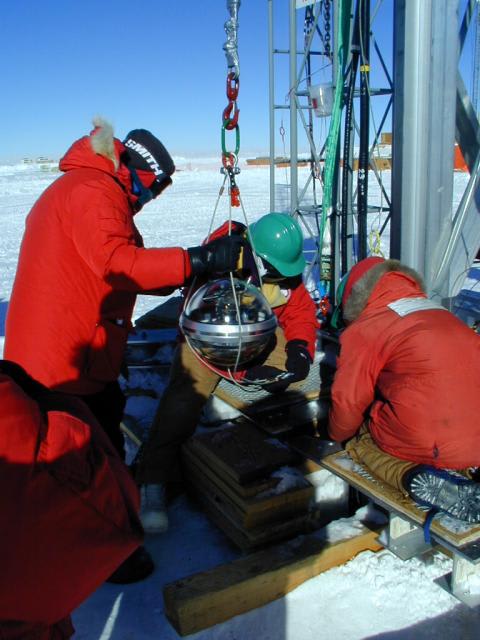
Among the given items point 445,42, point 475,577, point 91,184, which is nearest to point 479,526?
point 475,577

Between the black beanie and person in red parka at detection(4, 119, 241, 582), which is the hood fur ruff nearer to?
person in red parka at detection(4, 119, 241, 582)

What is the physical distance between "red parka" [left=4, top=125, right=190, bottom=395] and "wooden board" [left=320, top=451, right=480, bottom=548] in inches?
51.7

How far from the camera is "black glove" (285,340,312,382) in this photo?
12.4 feet

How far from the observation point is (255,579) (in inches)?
106

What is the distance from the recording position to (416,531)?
2986mm

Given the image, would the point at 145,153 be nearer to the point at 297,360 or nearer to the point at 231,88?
the point at 231,88

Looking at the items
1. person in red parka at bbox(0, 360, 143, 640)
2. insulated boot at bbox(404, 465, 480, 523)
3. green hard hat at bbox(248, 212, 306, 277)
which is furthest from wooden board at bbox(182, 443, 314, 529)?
person in red parka at bbox(0, 360, 143, 640)

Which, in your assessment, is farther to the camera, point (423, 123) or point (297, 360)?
point (423, 123)

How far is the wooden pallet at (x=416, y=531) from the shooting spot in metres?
2.51

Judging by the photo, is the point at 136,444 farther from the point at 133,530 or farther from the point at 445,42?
the point at 445,42

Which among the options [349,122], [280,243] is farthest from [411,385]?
[349,122]

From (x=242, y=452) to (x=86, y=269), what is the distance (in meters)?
1.38

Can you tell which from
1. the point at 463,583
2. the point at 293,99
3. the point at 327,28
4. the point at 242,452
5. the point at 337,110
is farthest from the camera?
the point at 327,28

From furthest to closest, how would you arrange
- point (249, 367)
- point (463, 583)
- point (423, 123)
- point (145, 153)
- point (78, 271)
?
point (423, 123) < point (249, 367) < point (145, 153) < point (78, 271) < point (463, 583)
